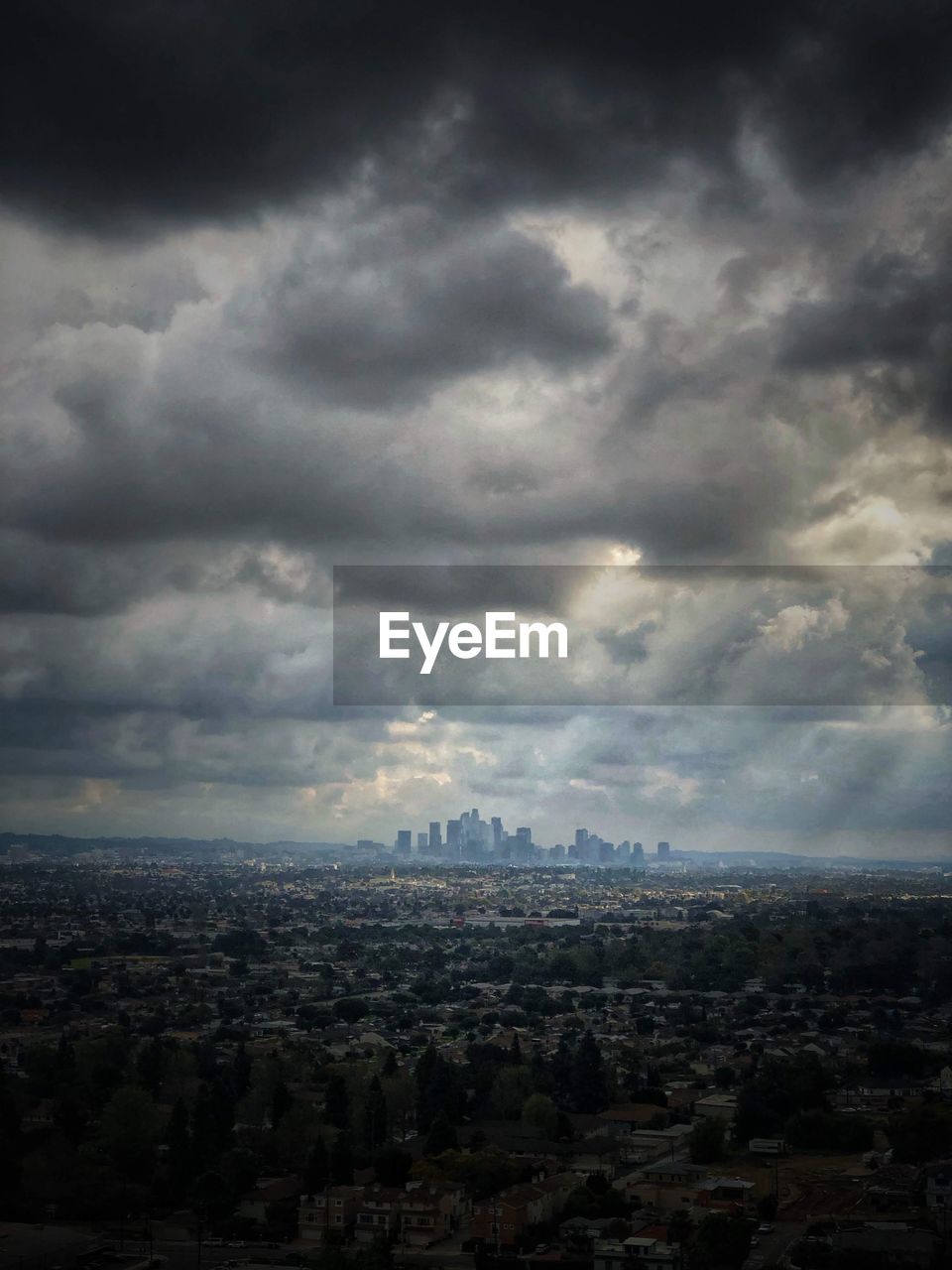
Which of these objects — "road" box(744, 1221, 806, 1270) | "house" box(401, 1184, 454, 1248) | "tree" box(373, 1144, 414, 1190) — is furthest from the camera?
"tree" box(373, 1144, 414, 1190)

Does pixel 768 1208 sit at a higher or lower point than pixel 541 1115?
lower

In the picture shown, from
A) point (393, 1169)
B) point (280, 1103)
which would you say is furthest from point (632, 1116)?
point (393, 1169)

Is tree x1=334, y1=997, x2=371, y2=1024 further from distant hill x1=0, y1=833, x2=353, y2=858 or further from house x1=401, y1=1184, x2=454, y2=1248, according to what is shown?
distant hill x1=0, y1=833, x2=353, y2=858

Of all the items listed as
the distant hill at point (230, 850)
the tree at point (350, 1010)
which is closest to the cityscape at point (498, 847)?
the distant hill at point (230, 850)

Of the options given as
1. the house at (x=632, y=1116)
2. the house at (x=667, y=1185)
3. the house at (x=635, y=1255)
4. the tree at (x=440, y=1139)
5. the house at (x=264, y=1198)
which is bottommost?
the house at (x=632, y=1116)

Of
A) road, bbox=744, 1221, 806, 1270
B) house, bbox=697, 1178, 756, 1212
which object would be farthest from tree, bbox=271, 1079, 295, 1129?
road, bbox=744, 1221, 806, 1270

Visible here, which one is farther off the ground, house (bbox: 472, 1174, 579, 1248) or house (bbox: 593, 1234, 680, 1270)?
house (bbox: 593, 1234, 680, 1270)

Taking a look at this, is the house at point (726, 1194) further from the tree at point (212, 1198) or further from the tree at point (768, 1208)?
the tree at point (212, 1198)

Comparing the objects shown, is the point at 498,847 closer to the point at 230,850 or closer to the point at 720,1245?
the point at 230,850

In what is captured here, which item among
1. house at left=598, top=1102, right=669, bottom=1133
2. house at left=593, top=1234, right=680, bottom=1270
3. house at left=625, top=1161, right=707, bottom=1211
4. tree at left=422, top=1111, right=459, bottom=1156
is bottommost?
house at left=598, top=1102, right=669, bottom=1133

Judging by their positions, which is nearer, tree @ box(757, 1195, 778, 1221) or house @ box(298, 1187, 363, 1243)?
house @ box(298, 1187, 363, 1243)

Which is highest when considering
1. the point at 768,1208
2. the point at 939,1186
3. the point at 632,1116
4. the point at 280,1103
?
the point at 280,1103
